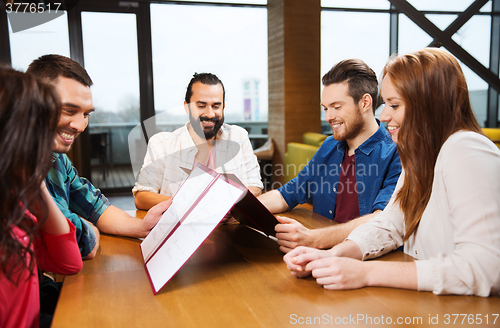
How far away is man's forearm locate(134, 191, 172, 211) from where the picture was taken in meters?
1.63

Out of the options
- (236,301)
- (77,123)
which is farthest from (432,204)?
(77,123)

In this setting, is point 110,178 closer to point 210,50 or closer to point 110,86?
point 110,86

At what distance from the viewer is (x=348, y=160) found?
1.81m

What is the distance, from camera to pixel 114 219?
127 cm

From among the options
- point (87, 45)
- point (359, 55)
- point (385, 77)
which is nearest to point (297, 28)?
point (359, 55)

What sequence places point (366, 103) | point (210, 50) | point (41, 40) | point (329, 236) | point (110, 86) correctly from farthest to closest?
point (210, 50)
point (110, 86)
point (41, 40)
point (366, 103)
point (329, 236)

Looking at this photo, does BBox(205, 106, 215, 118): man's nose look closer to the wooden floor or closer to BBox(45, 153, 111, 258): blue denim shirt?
BBox(45, 153, 111, 258): blue denim shirt

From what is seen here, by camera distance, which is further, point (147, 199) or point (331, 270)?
point (147, 199)

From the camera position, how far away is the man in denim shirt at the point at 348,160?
1641 millimetres

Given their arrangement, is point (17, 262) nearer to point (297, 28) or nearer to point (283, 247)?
point (283, 247)

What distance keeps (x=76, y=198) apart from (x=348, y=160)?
121 cm

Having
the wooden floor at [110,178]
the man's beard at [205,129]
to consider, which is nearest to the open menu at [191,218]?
the man's beard at [205,129]

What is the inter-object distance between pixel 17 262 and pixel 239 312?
15.7 inches

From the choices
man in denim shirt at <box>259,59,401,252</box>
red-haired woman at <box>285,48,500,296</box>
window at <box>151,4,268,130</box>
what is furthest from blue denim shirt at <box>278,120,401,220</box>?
window at <box>151,4,268,130</box>
